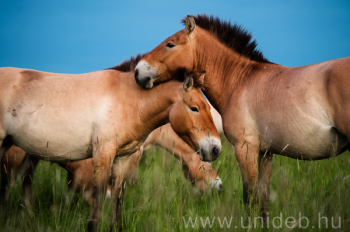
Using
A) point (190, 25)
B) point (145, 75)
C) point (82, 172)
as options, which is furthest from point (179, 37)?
point (82, 172)

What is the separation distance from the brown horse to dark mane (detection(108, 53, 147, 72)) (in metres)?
0.30

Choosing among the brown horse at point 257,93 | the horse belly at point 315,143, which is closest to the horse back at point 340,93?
the brown horse at point 257,93

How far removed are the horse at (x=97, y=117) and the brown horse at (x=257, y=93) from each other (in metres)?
0.39

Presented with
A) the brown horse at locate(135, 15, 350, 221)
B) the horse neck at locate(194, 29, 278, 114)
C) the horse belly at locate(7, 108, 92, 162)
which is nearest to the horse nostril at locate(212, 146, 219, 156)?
the brown horse at locate(135, 15, 350, 221)

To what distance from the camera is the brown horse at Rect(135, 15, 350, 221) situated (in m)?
3.04

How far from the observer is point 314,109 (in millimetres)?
3086

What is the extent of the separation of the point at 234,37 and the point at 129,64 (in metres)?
1.81

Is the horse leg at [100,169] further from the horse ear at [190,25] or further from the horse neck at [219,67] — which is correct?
the horse ear at [190,25]

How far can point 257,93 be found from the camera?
375cm

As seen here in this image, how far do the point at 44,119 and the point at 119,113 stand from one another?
3.35 ft

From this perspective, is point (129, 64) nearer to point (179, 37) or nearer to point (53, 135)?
point (179, 37)

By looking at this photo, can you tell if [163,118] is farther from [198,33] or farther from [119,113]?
[198,33]

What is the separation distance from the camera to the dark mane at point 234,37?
14.2ft

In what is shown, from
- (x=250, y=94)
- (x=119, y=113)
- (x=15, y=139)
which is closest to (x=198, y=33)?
(x=250, y=94)
